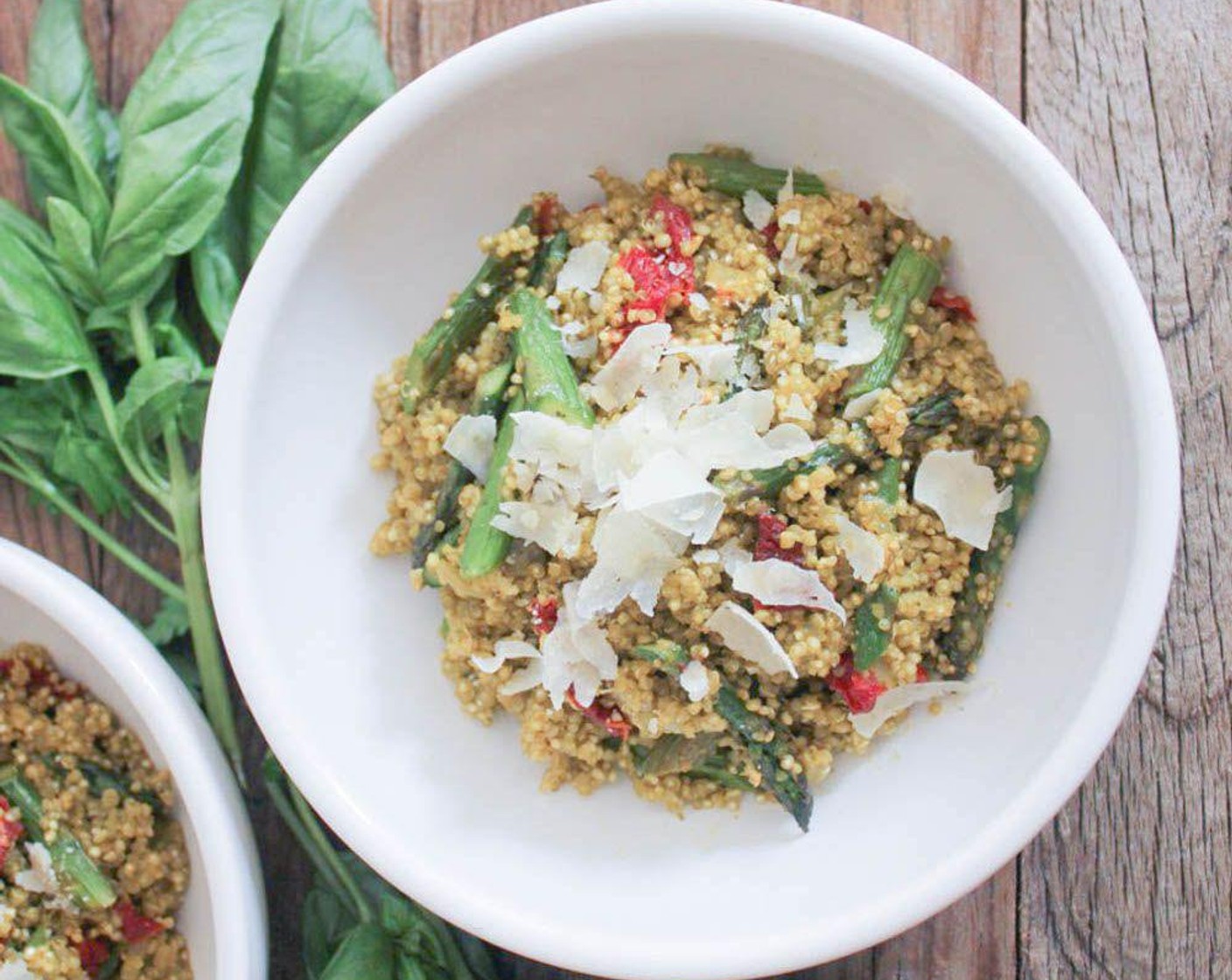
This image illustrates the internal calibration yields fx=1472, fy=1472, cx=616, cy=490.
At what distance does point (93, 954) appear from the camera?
6.34 ft

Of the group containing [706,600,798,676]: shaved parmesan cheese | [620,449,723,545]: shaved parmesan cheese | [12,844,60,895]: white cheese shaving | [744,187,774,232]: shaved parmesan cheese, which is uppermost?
[744,187,774,232]: shaved parmesan cheese

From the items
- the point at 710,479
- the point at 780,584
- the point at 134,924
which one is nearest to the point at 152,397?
the point at 134,924

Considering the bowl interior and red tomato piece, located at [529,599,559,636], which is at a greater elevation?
red tomato piece, located at [529,599,559,636]

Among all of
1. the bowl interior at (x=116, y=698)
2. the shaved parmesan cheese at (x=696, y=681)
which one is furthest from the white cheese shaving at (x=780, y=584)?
the bowl interior at (x=116, y=698)

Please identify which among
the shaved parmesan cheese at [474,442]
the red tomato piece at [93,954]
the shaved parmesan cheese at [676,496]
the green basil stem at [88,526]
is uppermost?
the shaved parmesan cheese at [676,496]

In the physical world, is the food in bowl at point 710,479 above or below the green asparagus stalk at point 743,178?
below

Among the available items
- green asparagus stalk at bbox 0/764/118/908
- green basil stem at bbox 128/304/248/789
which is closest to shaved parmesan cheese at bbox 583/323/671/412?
green basil stem at bbox 128/304/248/789

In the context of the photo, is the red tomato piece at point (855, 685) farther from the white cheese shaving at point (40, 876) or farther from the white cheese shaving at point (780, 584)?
the white cheese shaving at point (40, 876)

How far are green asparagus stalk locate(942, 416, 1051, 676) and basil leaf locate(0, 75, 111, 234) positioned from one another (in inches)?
48.6

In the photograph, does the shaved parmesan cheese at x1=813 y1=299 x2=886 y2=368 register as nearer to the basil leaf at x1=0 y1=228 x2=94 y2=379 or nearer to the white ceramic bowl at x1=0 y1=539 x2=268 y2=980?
the white ceramic bowl at x1=0 y1=539 x2=268 y2=980

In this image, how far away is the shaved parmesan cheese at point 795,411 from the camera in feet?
5.30

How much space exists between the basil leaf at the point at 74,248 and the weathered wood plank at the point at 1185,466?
1.29 m

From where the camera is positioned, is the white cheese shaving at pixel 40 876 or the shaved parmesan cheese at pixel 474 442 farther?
the white cheese shaving at pixel 40 876

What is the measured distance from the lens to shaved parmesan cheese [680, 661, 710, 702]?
5.25 ft
